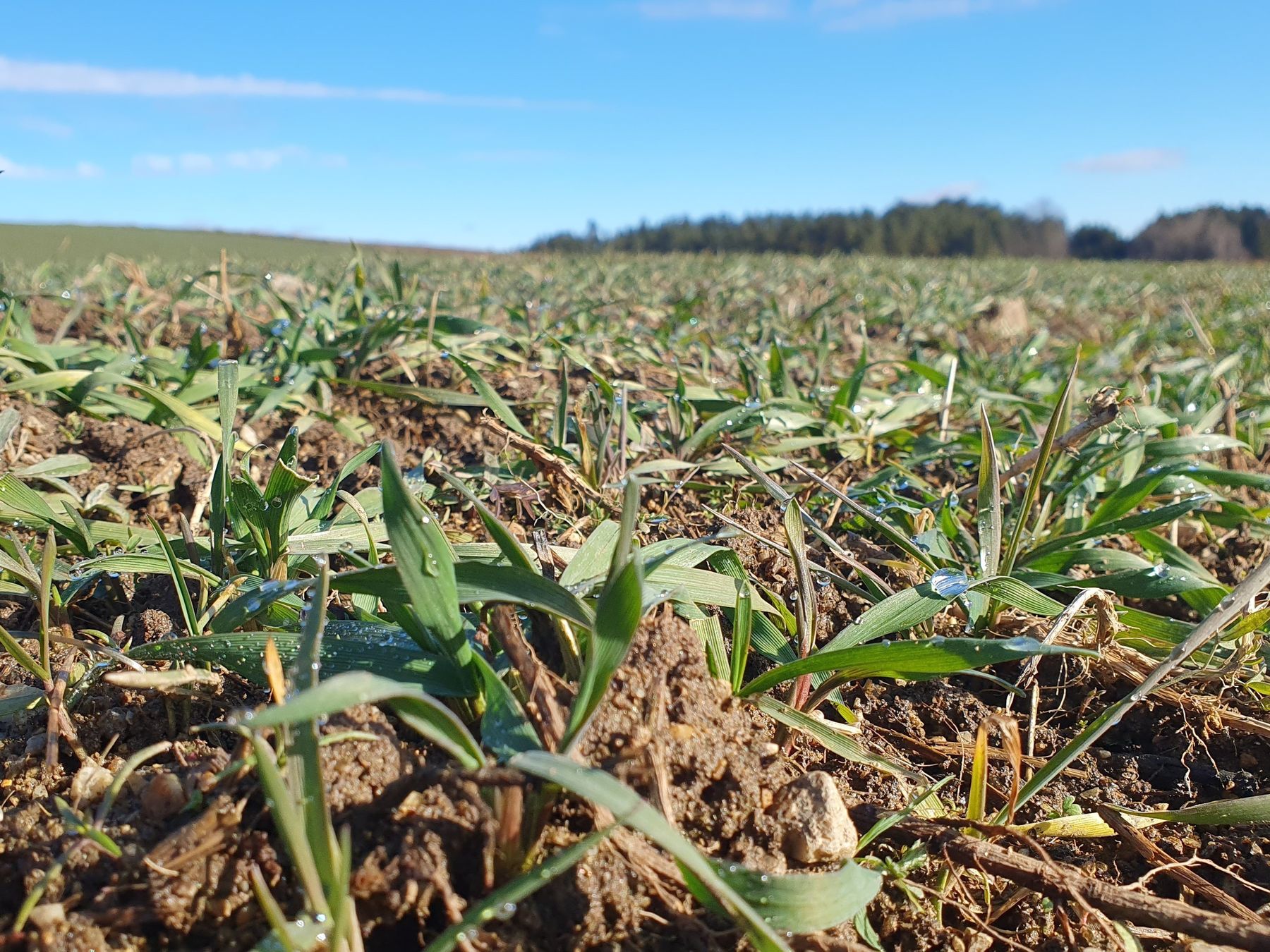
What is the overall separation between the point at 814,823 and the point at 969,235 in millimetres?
35117

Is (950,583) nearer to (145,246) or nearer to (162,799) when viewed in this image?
(162,799)

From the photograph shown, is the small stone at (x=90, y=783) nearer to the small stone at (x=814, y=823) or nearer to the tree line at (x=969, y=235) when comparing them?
the small stone at (x=814, y=823)

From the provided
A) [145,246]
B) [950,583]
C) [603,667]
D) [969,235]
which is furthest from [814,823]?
[969,235]

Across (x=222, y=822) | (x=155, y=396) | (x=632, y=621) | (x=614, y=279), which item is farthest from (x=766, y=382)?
(x=614, y=279)

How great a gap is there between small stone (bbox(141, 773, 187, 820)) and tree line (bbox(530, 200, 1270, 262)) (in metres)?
28.7

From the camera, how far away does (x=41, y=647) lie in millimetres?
1032

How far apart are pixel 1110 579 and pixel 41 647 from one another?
152cm

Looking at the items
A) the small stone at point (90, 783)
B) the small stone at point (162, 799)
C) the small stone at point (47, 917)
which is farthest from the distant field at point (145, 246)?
the small stone at point (47, 917)

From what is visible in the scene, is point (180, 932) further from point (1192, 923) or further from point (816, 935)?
point (1192, 923)

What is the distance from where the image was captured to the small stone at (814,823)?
2.90 feet

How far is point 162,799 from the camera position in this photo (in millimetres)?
852

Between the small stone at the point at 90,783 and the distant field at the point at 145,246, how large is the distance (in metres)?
10.3

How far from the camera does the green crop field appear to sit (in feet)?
2.55

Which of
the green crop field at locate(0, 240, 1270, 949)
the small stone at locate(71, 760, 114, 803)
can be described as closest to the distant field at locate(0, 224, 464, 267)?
the green crop field at locate(0, 240, 1270, 949)
